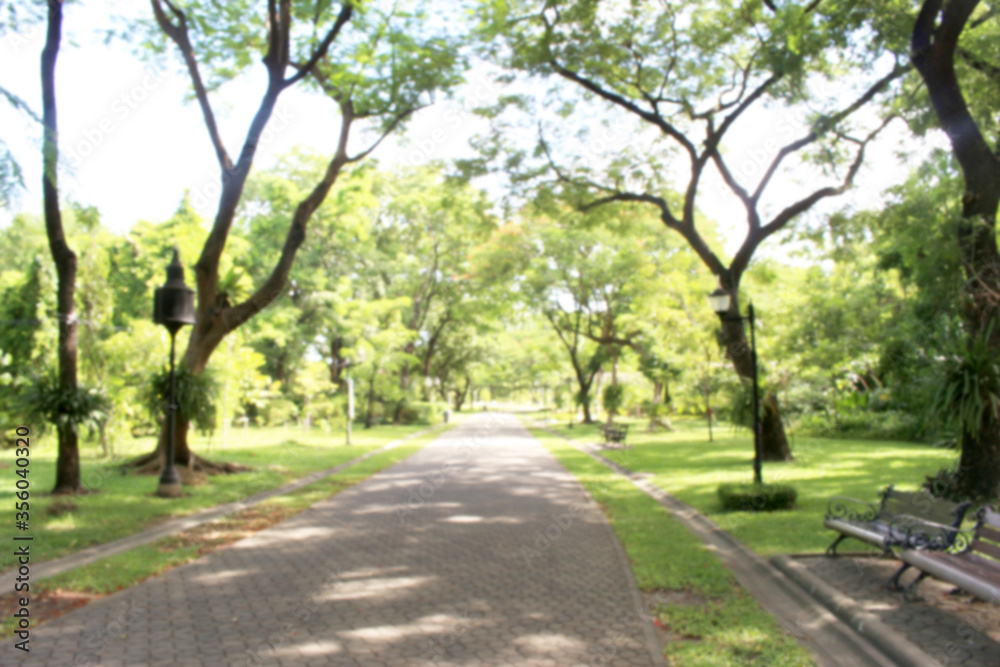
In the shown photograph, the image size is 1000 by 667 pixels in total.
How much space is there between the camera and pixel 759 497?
32.4 ft

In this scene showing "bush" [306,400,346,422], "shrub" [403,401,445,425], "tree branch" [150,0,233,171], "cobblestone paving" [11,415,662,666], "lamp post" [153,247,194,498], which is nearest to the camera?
"cobblestone paving" [11,415,662,666]

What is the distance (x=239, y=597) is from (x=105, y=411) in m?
6.48

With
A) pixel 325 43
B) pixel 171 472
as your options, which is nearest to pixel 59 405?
pixel 171 472

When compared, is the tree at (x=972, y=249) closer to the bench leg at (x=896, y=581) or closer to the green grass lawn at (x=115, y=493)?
the bench leg at (x=896, y=581)

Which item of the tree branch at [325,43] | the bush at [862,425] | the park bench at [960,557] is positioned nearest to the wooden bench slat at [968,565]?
the park bench at [960,557]

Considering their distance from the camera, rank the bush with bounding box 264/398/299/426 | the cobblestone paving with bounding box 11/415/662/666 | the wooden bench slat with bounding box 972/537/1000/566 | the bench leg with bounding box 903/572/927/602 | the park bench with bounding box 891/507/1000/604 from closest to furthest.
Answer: the cobblestone paving with bounding box 11/415/662/666, the park bench with bounding box 891/507/1000/604, the wooden bench slat with bounding box 972/537/1000/566, the bench leg with bounding box 903/572/927/602, the bush with bounding box 264/398/299/426

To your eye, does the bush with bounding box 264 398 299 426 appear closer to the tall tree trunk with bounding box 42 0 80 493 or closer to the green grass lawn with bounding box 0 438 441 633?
the green grass lawn with bounding box 0 438 441 633

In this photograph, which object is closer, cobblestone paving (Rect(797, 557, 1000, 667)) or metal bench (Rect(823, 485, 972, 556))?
cobblestone paving (Rect(797, 557, 1000, 667))

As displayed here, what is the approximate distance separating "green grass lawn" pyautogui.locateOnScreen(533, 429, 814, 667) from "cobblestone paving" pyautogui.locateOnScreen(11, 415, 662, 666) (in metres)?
0.25

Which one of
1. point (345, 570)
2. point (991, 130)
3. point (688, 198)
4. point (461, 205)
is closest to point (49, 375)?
point (345, 570)

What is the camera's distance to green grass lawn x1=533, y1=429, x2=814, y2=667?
14.7ft

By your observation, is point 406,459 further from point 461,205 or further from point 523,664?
point 523,664

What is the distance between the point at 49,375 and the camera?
10594mm

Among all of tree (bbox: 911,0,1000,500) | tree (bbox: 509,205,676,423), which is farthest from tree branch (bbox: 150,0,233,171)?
tree (bbox: 509,205,676,423)
